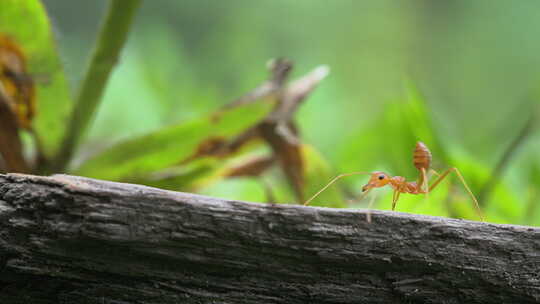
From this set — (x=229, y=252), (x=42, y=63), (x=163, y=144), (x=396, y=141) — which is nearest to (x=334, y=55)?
(x=396, y=141)

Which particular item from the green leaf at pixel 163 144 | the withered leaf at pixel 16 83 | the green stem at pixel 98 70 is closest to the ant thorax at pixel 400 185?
the green leaf at pixel 163 144

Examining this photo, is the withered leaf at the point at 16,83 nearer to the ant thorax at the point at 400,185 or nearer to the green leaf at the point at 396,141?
the ant thorax at the point at 400,185

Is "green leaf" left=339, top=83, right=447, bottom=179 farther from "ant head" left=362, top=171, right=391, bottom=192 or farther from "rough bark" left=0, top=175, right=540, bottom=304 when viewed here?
"rough bark" left=0, top=175, right=540, bottom=304

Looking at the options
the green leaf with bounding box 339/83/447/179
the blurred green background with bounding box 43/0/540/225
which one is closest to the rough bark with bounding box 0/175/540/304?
the green leaf with bounding box 339/83/447/179

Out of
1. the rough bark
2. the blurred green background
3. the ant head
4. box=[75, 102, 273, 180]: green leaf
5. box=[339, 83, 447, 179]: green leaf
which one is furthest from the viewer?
the blurred green background

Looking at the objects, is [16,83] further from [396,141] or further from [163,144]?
[396,141]

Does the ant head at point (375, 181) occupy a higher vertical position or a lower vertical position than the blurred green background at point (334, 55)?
higher
